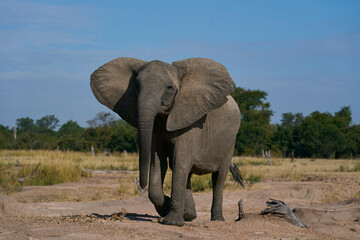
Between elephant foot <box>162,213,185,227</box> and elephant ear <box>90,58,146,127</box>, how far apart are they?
1.42 m

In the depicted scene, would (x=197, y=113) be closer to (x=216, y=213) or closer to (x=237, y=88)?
(x=216, y=213)

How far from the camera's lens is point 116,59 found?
7.53 m

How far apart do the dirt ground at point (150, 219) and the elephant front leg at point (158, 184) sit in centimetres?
28

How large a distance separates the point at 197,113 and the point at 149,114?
3.14 feet

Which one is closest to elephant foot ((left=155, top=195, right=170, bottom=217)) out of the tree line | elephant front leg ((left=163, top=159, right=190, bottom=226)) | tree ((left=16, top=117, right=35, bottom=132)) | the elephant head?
elephant front leg ((left=163, top=159, right=190, bottom=226))

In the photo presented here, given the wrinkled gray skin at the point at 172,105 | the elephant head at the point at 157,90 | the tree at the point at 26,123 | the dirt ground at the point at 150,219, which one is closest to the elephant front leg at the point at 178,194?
the wrinkled gray skin at the point at 172,105

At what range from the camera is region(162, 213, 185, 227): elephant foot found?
7.02 m

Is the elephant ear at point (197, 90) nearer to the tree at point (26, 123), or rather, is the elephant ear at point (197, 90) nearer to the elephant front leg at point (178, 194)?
the elephant front leg at point (178, 194)

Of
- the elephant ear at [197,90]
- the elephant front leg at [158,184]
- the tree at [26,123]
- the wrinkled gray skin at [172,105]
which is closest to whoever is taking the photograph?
the wrinkled gray skin at [172,105]

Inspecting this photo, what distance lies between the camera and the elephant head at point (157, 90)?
636 cm

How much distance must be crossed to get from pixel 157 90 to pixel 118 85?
1042 mm

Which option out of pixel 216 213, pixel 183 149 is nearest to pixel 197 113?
pixel 183 149

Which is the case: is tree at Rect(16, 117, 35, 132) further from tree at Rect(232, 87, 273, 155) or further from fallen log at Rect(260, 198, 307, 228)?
fallen log at Rect(260, 198, 307, 228)

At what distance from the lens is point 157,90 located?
6.42 metres
